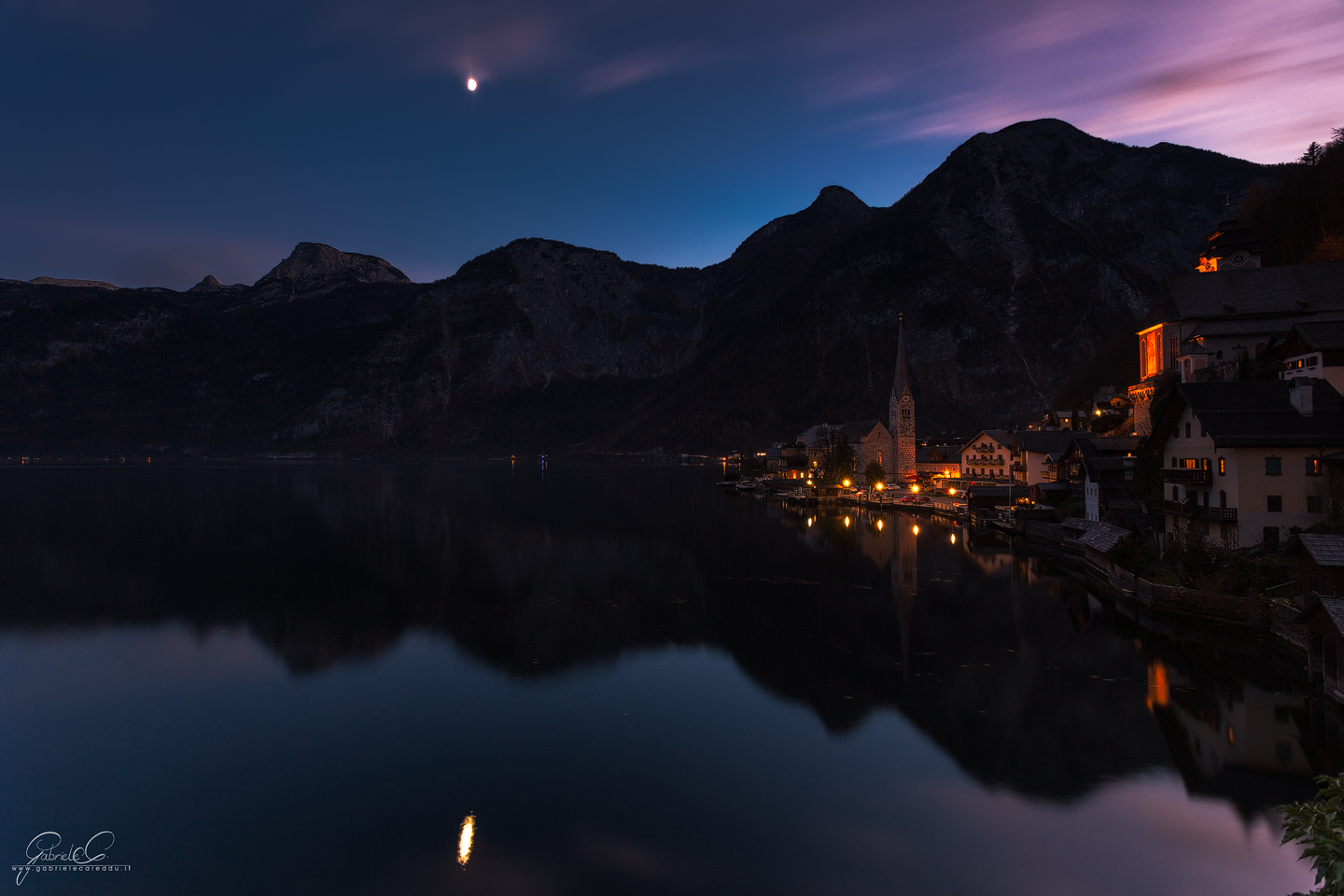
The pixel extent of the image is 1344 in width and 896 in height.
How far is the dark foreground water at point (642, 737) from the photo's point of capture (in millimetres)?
16500

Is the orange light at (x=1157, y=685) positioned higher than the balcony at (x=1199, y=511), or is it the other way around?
the balcony at (x=1199, y=511)

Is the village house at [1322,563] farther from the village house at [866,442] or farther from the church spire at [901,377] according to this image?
the church spire at [901,377]

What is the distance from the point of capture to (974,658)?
30359 mm

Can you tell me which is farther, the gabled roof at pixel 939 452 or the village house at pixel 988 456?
the gabled roof at pixel 939 452

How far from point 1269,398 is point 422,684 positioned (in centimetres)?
4440

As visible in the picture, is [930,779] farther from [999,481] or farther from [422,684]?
[999,481]

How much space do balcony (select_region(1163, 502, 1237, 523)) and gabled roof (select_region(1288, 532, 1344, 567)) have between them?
33.7 feet

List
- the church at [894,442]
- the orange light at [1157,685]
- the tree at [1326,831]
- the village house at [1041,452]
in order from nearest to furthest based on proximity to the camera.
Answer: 1. the tree at [1326,831]
2. the orange light at [1157,685]
3. the village house at [1041,452]
4. the church at [894,442]

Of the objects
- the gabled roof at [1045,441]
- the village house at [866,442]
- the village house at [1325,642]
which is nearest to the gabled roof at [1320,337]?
the village house at [1325,642]

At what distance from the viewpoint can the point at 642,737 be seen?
23.7 meters

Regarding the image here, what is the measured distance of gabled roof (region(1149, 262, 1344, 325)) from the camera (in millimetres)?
58469

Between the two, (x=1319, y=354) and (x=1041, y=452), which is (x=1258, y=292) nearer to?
(x=1041, y=452)

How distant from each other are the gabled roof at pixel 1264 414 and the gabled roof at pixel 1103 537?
875 centimetres

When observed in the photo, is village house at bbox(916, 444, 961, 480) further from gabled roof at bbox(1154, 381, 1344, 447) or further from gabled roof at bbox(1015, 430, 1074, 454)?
gabled roof at bbox(1154, 381, 1344, 447)
